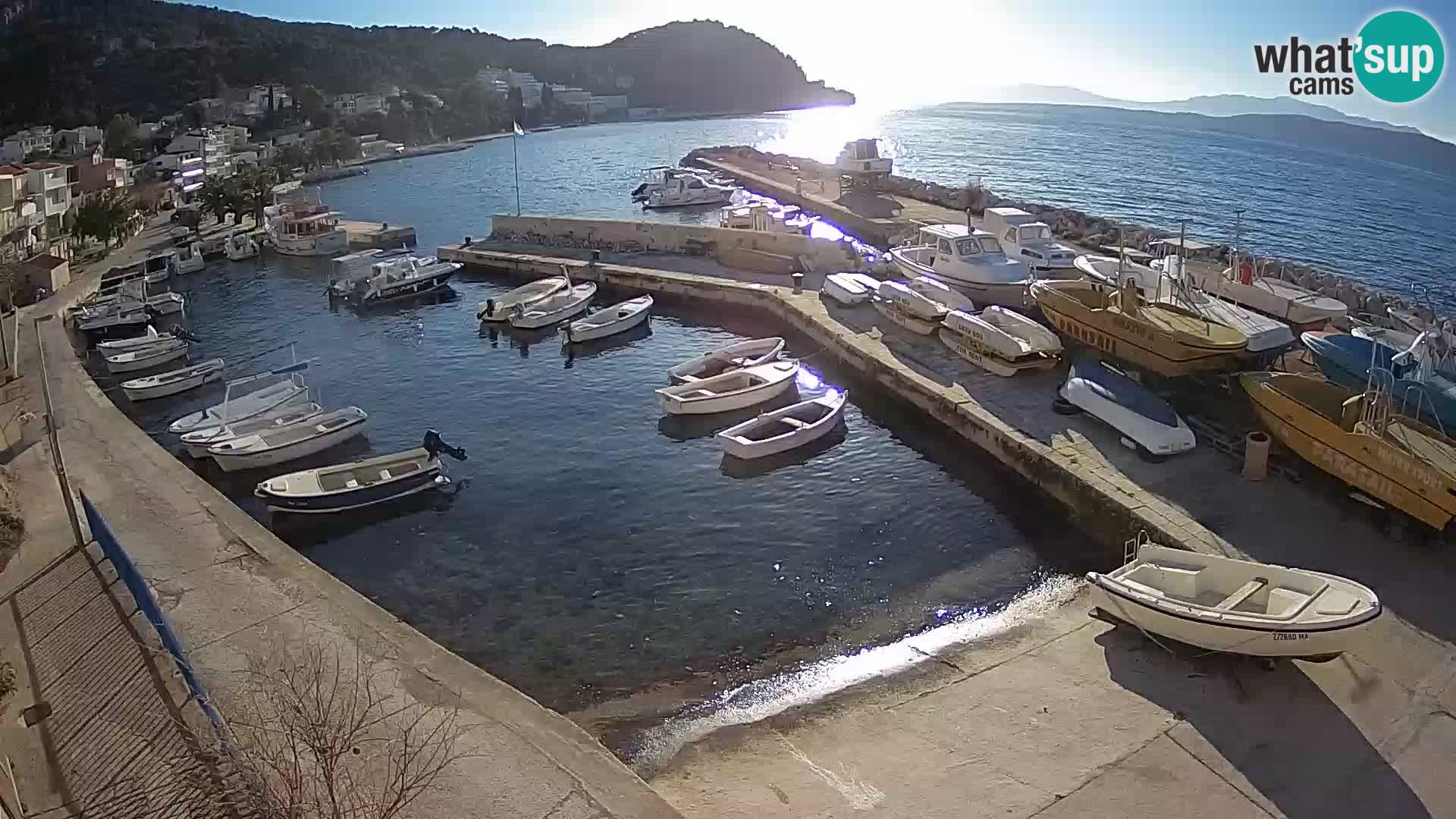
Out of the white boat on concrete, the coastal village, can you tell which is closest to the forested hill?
the coastal village

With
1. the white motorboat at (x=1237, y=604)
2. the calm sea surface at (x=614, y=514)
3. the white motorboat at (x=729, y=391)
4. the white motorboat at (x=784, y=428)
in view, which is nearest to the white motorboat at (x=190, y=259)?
the calm sea surface at (x=614, y=514)

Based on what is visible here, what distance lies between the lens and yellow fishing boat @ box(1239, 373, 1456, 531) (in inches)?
482

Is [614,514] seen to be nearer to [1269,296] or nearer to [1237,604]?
[1237,604]

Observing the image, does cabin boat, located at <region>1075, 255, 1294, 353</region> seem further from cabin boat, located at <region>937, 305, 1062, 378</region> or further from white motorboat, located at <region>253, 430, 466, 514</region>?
white motorboat, located at <region>253, 430, 466, 514</region>

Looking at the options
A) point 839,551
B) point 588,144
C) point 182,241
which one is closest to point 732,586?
point 839,551

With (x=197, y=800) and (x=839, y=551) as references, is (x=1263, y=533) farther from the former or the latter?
(x=197, y=800)

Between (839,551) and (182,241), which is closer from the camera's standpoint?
(839,551)

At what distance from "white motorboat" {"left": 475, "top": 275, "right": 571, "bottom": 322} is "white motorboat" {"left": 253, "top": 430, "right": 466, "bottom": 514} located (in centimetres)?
1098

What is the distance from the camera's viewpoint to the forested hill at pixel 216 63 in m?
110

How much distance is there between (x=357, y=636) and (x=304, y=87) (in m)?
124

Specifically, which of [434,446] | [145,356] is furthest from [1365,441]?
[145,356]

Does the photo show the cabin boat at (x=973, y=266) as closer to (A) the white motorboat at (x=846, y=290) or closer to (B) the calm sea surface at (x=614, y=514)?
(A) the white motorboat at (x=846, y=290)

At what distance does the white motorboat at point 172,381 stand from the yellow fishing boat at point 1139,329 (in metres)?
20.5

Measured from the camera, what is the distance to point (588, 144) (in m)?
109
